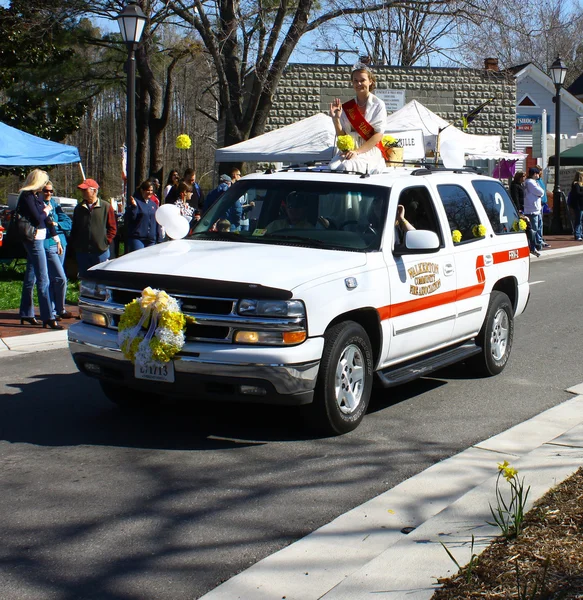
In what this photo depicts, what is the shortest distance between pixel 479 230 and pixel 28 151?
35.7ft

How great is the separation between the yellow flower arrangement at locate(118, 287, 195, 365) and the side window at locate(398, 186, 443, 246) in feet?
7.65

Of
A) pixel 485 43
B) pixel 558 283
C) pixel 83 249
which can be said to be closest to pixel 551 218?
pixel 485 43

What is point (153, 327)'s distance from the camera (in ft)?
19.2

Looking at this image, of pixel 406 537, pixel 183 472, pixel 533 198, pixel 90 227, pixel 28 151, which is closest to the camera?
pixel 406 537

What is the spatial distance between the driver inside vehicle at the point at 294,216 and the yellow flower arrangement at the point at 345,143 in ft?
3.64

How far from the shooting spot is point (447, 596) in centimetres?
365

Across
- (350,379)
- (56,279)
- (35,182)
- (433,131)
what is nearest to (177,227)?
(350,379)

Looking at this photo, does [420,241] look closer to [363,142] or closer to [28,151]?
[363,142]

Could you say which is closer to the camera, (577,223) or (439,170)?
(439,170)

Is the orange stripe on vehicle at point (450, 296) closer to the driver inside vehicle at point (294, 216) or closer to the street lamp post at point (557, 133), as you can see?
the driver inside vehicle at point (294, 216)

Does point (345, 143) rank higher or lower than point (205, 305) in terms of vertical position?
higher

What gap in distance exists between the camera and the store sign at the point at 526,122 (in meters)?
39.4

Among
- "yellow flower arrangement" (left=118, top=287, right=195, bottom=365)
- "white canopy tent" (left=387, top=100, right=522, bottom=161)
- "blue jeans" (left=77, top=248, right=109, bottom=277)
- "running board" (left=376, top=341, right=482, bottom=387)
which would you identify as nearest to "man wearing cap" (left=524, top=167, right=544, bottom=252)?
"white canopy tent" (left=387, top=100, right=522, bottom=161)

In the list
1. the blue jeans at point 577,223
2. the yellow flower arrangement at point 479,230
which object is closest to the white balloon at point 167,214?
the yellow flower arrangement at point 479,230
